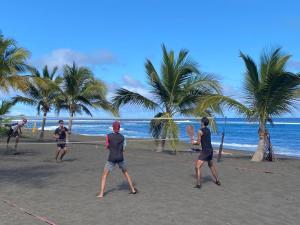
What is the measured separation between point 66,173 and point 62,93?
19.0 m

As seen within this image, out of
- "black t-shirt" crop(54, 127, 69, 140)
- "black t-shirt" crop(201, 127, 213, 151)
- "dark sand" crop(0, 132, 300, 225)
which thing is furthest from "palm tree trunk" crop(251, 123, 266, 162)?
"black t-shirt" crop(54, 127, 69, 140)

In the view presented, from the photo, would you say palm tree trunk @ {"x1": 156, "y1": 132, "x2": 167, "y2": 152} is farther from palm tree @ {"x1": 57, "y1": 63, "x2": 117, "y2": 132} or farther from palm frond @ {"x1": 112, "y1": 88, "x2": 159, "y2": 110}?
palm tree @ {"x1": 57, "y1": 63, "x2": 117, "y2": 132}

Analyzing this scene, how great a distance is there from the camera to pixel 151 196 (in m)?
10.2

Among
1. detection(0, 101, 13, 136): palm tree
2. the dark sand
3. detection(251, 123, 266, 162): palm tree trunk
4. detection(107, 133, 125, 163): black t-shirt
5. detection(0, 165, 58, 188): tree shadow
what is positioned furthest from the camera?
detection(0, 101, 13, 136): palm tree

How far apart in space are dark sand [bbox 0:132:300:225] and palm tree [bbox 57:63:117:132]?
15094 mm

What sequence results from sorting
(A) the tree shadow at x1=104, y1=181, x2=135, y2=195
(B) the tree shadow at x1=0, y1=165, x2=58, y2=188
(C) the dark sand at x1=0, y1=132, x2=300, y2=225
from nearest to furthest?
(C) the dark sand at x1=0, y1=132, x2=300, y2=225, (A) the tree shadow at x1=104, y1=181, x2=135, y2=195, (B) the tree shadow at x1=0, y1=165, x2=58, y2=188

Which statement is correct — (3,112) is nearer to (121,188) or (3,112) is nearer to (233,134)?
(121,188)

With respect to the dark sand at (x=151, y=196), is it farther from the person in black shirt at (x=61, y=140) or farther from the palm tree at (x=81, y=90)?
the palm tree at (x=81, y=90)

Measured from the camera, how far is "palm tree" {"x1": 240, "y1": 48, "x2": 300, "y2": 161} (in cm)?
1830

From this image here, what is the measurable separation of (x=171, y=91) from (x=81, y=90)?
36.8 ft

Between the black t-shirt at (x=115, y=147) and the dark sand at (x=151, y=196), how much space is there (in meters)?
0.80

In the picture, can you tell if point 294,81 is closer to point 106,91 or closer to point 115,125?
point 115,125

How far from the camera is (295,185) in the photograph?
40.7 feet

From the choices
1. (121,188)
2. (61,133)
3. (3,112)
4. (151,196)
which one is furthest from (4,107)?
(151,196)
